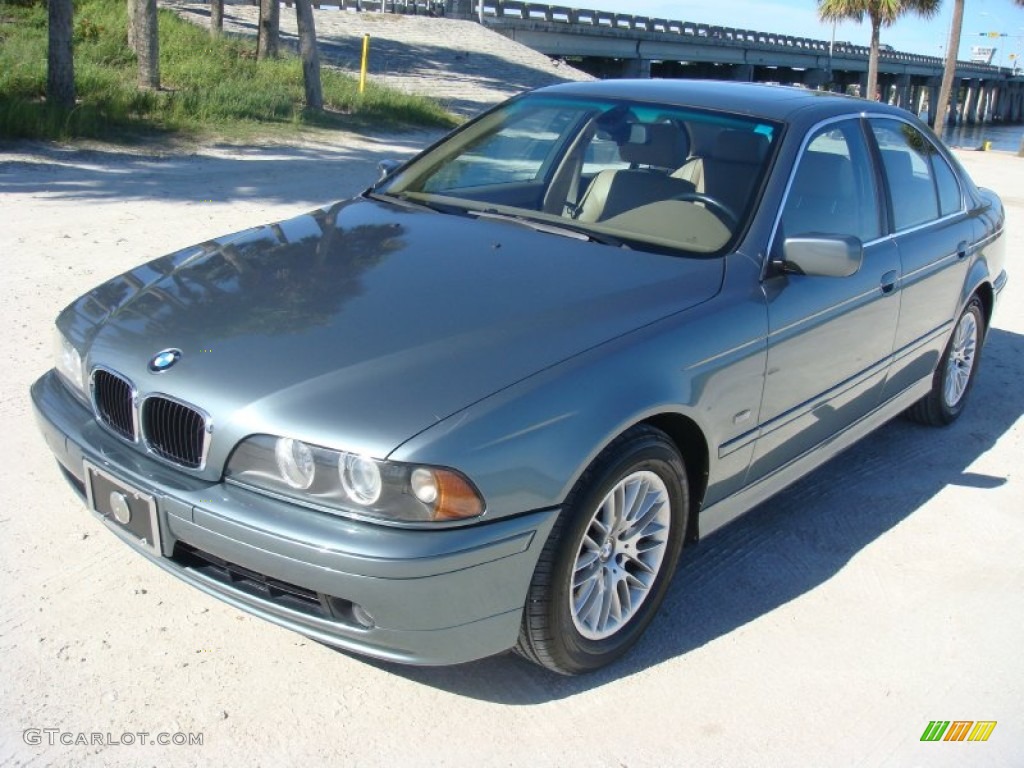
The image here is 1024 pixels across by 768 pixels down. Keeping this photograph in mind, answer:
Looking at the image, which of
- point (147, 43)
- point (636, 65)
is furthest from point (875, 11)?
point (147, 43)

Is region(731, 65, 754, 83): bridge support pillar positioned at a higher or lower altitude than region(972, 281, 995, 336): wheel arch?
higher

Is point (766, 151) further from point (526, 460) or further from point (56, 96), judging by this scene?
point (56, 96)

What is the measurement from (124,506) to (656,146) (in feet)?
8.21

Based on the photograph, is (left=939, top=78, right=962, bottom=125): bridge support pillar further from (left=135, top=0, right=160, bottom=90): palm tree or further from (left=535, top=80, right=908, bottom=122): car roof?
(left=535, top=80, right=908, bottom=122): car roof

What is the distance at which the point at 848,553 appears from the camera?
4.08 m

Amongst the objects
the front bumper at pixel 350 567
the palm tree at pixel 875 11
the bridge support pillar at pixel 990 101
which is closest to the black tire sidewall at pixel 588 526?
the front bumper at pixel 350 567

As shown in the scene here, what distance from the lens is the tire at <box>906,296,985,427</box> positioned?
524 cm

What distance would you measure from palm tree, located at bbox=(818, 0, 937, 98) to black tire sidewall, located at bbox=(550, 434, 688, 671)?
37.4 m

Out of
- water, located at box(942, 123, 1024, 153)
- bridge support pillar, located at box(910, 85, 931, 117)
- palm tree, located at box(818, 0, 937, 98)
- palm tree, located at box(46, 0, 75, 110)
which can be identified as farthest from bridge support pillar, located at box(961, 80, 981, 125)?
palm tree, located at box(46, 0, 75, 110)

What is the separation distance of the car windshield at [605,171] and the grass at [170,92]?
28.4ft

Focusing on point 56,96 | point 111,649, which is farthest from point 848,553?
point 56,96

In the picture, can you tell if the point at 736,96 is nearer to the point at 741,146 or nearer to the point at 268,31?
the point at 741,146

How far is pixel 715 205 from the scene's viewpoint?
152 inches

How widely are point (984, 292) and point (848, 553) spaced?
7.23 ft
